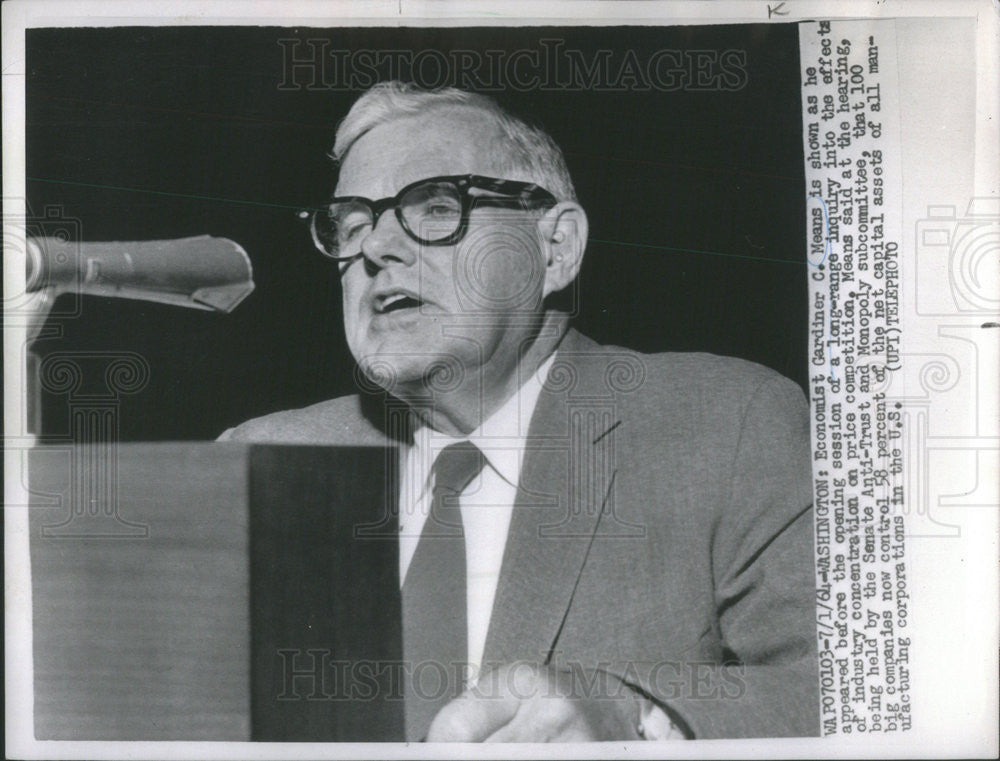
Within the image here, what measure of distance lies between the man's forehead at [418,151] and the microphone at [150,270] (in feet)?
0.66

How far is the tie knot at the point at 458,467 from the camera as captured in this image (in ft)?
4.09

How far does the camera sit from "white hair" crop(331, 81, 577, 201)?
1.24 metres

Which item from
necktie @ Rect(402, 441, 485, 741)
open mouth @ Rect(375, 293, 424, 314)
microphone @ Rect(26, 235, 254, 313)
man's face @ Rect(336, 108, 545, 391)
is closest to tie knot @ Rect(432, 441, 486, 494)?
necktie @ Rect(402, 441, 485, 741)

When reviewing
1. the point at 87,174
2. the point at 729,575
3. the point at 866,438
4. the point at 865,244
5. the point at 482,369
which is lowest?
the point at 729,575

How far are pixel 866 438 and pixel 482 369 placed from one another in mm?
562

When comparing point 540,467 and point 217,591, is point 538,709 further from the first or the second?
point 217,591

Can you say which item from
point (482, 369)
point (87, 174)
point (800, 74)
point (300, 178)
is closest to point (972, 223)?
point (800, 74)

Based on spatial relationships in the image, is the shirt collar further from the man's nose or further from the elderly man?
the man's nose

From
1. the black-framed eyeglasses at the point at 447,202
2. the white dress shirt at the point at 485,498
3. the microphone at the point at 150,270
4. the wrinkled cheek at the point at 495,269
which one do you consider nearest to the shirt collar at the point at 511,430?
Answer: the white dress shirt at the point at 485,498

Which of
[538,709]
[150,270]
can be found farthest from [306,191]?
[538,709]

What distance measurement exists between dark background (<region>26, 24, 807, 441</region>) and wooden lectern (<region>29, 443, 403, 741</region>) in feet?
0.28

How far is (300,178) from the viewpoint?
1262 millimetres

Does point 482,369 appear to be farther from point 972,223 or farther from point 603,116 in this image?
point 972,223

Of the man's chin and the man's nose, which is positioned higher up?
the man's nose
